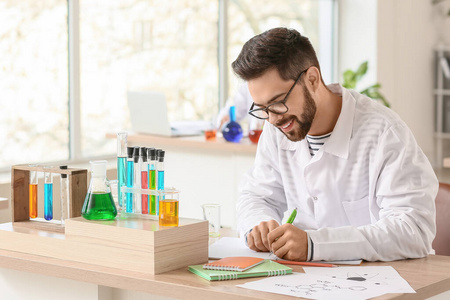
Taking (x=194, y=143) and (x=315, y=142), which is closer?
(x=315, y=142)

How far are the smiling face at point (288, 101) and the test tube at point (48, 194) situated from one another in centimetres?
55

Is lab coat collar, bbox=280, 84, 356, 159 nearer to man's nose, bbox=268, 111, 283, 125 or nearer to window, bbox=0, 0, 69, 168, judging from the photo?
man's nose, bbox=268, 111, 283, 125

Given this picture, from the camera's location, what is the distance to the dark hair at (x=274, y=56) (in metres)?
1.83

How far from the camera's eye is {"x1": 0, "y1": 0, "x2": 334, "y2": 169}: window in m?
4.18

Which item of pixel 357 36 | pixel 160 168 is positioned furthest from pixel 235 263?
pixel 357 36

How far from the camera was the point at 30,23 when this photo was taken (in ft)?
13.8

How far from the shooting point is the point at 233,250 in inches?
70.9

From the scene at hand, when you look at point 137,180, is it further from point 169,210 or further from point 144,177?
point 169,210

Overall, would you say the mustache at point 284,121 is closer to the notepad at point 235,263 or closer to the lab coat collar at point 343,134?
the lab coat collar at point 343,134

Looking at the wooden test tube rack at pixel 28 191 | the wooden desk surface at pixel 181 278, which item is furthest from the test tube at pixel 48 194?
the wooden desk surface at pixel 181 278

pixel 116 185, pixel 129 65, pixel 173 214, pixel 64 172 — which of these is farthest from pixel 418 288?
pixel 129 65

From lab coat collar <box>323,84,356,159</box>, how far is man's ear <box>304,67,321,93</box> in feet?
0.34

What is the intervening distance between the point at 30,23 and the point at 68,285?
2.83m

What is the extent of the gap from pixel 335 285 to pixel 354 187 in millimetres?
556
